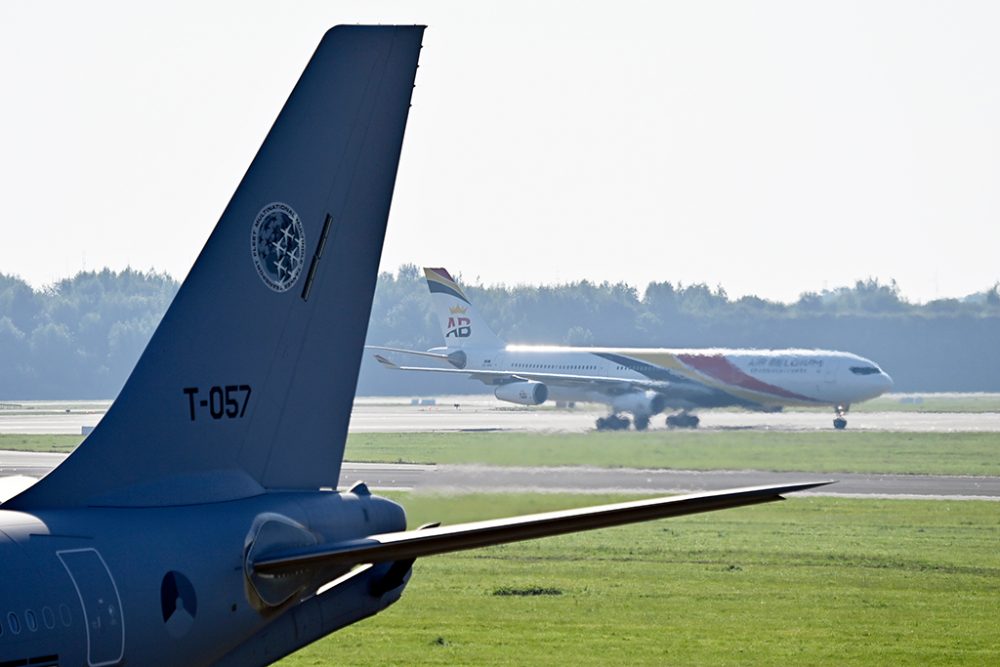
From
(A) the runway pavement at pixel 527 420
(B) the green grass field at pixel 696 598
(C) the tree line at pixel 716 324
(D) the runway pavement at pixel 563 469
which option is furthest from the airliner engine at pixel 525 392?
(C) the tree line at pixel 716 324

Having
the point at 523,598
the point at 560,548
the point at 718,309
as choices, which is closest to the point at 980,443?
the point at 560,548

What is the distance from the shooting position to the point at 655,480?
118 ft

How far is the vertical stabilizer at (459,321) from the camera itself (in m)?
72.4

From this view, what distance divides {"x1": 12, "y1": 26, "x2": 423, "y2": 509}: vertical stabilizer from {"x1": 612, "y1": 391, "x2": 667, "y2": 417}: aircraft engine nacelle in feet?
171

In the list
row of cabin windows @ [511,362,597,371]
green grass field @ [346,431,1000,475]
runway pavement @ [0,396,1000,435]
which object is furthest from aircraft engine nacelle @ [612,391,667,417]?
green grass field @ [346,431,1000,475]

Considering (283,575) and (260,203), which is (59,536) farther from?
(260,203)

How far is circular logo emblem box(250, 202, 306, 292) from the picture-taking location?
834cm

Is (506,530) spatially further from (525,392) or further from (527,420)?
(525,392)

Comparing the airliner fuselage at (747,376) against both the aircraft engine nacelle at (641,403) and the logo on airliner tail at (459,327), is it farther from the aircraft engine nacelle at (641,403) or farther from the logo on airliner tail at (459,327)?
the logo on airliner tail at (459,327)

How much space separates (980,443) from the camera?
53531 millimetres

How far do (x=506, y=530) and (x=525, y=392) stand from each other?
5749 cm

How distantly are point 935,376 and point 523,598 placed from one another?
134m

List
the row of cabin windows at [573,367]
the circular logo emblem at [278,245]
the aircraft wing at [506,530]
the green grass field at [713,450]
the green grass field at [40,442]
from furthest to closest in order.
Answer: the row of cabin windows at [573,367]
the green grass field at [40,442]
the green grass field at [713,450]
the circular logo emblem at [278,245]
the aircraft wing at [506,530]

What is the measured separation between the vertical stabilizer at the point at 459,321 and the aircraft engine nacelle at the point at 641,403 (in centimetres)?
1197
